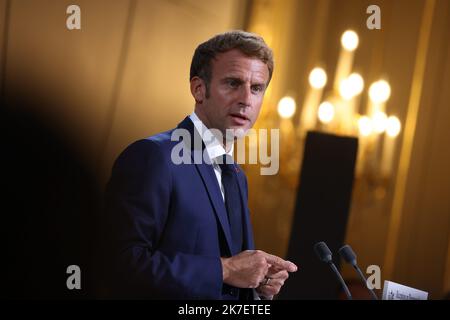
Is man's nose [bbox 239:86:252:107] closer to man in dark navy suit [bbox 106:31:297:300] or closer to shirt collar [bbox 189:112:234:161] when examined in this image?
man in dark navy suit [bbox 106:31:297:300]

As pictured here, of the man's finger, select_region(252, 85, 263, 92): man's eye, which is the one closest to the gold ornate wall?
select_region(252, 85, 263, 92): man's eye

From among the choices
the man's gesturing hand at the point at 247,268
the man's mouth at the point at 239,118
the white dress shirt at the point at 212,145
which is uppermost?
the man's mouth at the point at 239,118

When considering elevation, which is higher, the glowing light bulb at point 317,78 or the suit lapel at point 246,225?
the glowing light bulb at point 317,78

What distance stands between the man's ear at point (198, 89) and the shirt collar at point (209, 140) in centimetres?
6

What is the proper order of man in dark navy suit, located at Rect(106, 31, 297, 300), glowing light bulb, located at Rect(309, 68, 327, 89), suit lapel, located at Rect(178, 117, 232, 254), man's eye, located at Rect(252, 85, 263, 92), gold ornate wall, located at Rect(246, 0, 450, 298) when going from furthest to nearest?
gold ornate wall, located at Rect(246, 0, 450, 298) < glowing light bulb, located at Rect(309, 68, 327, 89) < man's eye, located at Rect(252, 85, 263, 92) < suit lapel, located at Rect(178, 117, 232, 254) < man in dark navy suit, located at Rect(106, 31, 297, 300)

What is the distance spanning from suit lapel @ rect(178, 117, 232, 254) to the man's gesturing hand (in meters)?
0.07

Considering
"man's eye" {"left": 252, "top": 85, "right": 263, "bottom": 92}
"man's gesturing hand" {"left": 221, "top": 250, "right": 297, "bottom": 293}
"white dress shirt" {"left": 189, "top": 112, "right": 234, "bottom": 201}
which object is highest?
"man's eye" {"left": 252, "top": 85, "right": 263, "bottom": 92}

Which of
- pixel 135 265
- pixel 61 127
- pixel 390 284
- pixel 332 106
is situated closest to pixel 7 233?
pixel 61 127

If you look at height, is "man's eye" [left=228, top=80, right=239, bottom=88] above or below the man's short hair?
→ below

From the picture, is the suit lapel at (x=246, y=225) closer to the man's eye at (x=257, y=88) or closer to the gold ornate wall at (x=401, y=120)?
the man's eye at (x=257, y=88)

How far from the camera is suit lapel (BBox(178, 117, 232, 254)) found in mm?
1493

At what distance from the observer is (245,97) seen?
5.16ft

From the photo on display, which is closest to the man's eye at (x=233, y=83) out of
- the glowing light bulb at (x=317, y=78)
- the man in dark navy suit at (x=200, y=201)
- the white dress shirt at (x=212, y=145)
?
the man in dark navy suit at (x=200, y=201)

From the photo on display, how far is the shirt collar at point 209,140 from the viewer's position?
156 cm
